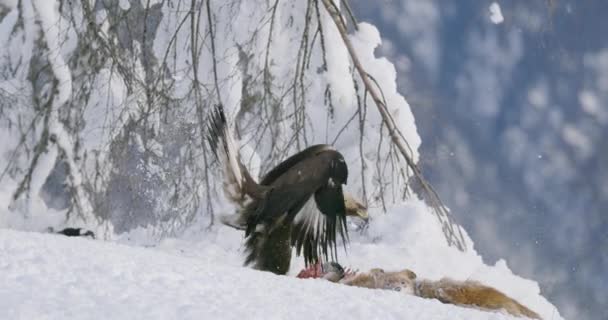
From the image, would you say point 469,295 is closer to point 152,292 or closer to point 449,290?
point 449,290

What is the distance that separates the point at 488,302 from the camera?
2746 mm

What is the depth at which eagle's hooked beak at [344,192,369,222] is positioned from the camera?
341 centimetres

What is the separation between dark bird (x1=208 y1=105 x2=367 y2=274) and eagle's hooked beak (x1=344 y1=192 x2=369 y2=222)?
0.33m

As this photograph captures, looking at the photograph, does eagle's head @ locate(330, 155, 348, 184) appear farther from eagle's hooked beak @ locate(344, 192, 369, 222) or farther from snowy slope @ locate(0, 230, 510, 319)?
snowy slope @ locate(0, 230, 510, 319)

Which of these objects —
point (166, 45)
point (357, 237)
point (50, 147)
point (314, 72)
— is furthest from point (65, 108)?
point (357, 237)

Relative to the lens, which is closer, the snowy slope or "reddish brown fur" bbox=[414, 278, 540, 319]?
the snowy slope

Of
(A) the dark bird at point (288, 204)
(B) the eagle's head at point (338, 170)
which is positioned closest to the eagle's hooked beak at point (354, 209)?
(A) the dark bird at point (288, 204)

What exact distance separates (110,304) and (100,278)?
0.19 meters

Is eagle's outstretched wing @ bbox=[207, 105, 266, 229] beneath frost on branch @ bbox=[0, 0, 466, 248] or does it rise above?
beneath

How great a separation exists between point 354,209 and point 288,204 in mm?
547

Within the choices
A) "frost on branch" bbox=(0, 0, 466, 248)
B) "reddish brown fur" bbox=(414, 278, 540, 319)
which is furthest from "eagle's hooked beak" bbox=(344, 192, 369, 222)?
"reddish brown fur" bbox=(414, 278, 540, 319)

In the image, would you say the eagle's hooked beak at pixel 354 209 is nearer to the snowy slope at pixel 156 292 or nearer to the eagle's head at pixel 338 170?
the eagle's head at pixel 338 170

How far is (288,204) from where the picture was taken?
2.95 meters

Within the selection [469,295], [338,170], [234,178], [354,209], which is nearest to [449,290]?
[469,295]
